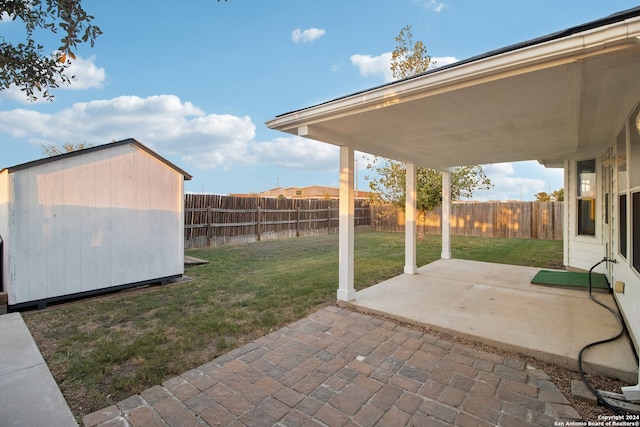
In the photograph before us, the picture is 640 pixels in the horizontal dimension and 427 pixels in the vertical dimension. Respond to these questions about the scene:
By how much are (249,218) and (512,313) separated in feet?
31.9

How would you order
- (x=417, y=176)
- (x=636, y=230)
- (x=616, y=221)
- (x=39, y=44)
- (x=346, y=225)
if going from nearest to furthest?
(x=39, y=44), (x=636, y=230), (x=616, y=221), (x=346, y=225), (x=417, y=176)

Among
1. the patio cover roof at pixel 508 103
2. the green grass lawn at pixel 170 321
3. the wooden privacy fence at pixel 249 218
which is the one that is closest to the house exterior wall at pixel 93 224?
the green grass lawn at pixel 170 321

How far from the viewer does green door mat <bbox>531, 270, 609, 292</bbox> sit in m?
4.48

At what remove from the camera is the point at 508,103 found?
286cm

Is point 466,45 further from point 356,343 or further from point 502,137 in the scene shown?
point 356,343

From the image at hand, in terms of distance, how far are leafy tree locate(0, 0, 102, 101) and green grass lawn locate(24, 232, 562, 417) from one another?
2.36 m

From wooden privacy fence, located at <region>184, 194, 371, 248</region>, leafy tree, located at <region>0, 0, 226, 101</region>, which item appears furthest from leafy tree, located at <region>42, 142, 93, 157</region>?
leafy tree, located at <region>0, 0, 226, 101</region>

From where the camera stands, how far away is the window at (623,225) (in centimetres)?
326

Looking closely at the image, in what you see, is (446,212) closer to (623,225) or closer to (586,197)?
(586,197)

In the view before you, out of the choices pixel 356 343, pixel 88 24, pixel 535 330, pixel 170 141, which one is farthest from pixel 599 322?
pixel 170 141

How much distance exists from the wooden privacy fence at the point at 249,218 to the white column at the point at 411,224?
23.8 ft

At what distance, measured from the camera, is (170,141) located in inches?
669

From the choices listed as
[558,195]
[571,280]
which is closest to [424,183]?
[571,280]

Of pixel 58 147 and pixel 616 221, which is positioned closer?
pixel 616 221
